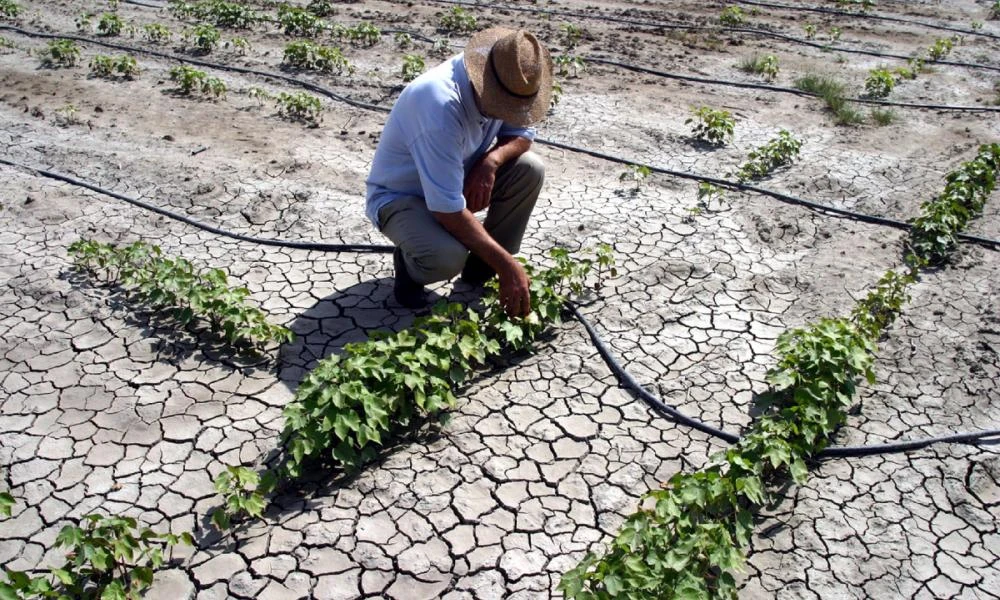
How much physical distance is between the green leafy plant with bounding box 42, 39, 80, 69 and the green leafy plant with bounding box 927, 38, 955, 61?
9699 mm

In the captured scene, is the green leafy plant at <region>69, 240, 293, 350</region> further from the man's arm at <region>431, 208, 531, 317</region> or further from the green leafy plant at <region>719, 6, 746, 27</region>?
the green leafy plant at <region>719, 6, 746, 27</region>

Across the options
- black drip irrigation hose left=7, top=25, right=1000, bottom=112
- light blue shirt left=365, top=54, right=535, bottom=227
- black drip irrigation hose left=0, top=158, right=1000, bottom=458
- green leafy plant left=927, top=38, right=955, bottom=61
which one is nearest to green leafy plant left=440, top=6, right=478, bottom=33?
black drip irrigation hose left=7, top=25, right=1000, bottom=112

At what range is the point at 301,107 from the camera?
288 inches

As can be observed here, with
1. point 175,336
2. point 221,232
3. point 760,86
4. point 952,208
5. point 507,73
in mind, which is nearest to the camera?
point 507,73

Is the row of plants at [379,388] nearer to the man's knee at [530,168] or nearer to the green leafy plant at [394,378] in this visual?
the green leafy plant at [394,378]

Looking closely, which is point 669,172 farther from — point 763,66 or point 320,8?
point 320,8

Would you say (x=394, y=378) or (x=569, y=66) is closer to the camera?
(x=394, y=378)

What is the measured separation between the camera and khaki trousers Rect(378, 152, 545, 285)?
424 cm

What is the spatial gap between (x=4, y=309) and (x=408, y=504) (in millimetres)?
2792

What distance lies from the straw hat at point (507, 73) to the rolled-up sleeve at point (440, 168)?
0.26 metres

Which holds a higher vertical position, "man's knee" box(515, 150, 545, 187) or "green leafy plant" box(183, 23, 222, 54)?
"man's knee" box(515, 150, 545, 187)

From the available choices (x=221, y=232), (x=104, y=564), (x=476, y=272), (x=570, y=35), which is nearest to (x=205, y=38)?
(x=570, y=35)

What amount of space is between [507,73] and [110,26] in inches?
310

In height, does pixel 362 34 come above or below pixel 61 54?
above
